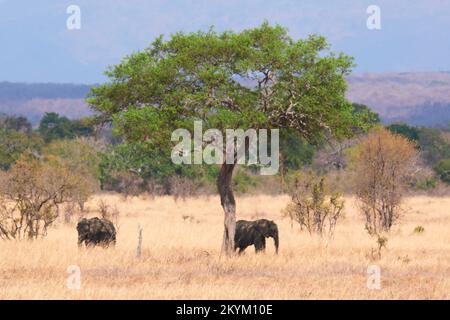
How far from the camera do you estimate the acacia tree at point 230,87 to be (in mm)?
22297

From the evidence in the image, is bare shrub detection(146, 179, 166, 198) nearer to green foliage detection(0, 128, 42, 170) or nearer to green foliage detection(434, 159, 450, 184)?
green foliage detection(0, 128, 42, 170)

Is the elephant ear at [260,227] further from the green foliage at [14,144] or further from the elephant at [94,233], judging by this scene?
the green foliage at [14,144]

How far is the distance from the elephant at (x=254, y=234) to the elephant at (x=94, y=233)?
346 cm

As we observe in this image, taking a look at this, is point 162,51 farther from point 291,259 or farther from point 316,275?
point 316,275

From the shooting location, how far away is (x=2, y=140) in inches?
2621

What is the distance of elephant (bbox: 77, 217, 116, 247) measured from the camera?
2433 cm

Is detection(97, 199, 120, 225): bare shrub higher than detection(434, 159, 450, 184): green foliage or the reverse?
the reverse

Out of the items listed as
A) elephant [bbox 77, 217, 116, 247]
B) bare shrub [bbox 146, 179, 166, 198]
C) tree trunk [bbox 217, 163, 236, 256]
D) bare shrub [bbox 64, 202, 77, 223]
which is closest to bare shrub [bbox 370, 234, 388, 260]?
tree trunk [bbox 217, 163, 236, 256]

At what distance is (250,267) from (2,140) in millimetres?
49228

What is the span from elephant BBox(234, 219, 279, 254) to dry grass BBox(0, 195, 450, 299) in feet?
1.36

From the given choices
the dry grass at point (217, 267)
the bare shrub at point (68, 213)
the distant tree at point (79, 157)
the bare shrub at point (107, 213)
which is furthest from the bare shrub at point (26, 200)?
the distant tree at point (79, 157)

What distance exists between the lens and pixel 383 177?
34750 mm

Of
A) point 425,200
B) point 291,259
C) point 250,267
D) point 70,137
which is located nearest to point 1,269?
point 250,267

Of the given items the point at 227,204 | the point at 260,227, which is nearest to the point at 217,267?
the point at 227,204
